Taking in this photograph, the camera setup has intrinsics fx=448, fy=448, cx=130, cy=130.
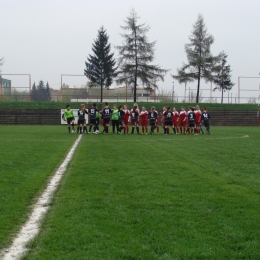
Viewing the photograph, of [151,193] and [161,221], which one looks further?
[151,193]

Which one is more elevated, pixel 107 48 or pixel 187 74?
pixel 107 48

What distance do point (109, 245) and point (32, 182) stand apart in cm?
418

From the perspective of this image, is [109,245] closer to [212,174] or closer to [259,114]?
[212,174]

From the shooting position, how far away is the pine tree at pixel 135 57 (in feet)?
195

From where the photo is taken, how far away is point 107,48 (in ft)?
221

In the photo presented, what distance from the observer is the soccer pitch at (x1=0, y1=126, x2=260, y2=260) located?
443 centimetres

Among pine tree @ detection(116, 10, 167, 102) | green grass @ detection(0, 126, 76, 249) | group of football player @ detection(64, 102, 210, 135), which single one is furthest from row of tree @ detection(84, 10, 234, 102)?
green grass @ detection(0, 126, 76, 249)

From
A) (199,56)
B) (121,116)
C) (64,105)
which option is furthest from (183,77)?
(121,116)

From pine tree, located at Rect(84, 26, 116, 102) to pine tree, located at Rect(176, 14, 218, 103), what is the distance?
10.5m

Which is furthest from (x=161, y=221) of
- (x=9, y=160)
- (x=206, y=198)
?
(x=9, y=160)

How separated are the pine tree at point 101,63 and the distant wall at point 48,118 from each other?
13.9 meters

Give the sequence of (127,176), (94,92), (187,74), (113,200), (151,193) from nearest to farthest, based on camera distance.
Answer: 1. (113,200)
2. (151,193)
3. (127,176)
4. (187,74)
5. (94,92)

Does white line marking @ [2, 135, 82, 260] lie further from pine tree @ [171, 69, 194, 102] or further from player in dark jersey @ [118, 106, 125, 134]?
pine tree @ [171, 69, 194, 102]

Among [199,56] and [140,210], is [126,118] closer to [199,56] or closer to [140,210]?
[140,210]
